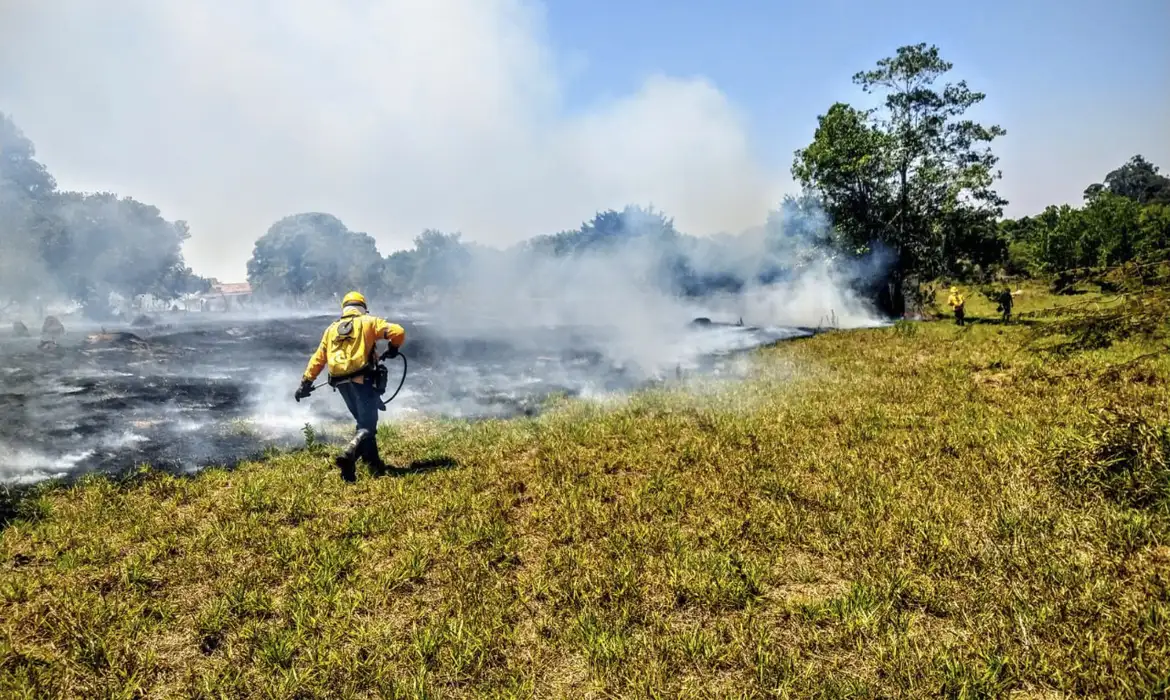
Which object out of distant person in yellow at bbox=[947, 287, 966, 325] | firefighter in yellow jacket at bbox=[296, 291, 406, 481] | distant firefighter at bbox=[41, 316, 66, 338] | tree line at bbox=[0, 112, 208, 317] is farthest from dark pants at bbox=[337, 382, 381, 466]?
tree line at bbox=[0, 112, 208, 317]

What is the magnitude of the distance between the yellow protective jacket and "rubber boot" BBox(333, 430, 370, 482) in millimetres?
704

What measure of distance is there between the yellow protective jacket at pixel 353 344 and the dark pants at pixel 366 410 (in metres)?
0.12

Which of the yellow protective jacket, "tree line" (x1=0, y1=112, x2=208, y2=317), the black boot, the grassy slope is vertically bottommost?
the grassy slope

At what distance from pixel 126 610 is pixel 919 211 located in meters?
33.0

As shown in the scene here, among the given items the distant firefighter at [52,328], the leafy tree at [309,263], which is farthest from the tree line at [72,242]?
the leafy tree at [309,263]

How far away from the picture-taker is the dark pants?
6305mm

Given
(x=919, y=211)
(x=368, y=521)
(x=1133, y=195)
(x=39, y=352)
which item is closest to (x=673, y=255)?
(x=919, y=211)

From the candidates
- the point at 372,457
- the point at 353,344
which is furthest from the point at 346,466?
the point at 353,344

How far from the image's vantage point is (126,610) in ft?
11.6

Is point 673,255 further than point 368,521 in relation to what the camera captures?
Yes

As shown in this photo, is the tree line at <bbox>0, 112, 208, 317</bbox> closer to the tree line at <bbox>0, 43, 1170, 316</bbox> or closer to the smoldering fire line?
the tree line at <bbox>0, 43, 1170, 316</bbox>

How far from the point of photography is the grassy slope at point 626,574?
2830mm

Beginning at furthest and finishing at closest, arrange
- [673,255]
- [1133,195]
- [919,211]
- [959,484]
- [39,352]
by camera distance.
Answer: [1133,195] → [673,255] → [919,211] → [39,352] → [959,484]

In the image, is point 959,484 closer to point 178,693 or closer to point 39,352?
point 178,693
